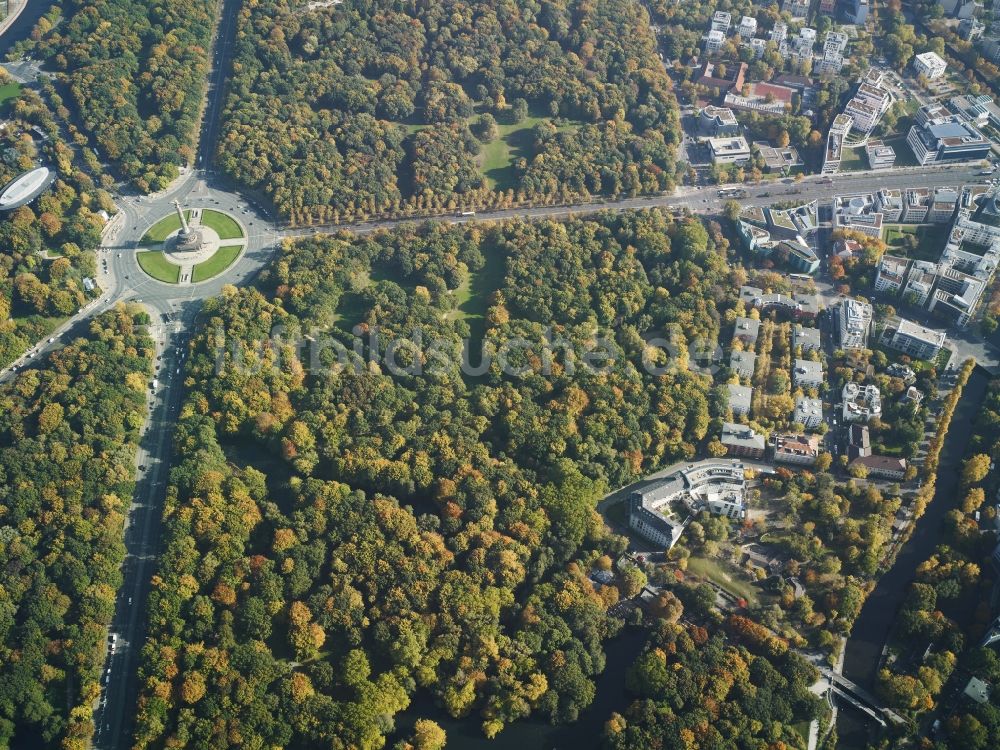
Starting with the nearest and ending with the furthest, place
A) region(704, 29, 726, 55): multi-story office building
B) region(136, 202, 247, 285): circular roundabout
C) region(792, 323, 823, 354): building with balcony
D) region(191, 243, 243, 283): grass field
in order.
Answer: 1. region(792, 323, 823, 354): building with balcony
2. region(191, 243, 243, 283): grass field
3. region(136, 202, 247, 285): circular roundabout
4. region(704, 29, 726, 55): multi-story office building

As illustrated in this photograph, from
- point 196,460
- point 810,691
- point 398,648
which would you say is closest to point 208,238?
point 196,460

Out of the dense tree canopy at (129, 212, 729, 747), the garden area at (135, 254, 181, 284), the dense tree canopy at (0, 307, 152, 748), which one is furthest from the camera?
the garden area at (135, 254, 181, 284)

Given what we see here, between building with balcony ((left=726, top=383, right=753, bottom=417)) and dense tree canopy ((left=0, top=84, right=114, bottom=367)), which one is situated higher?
dense tree canopy ((left=0, top=84, right=114, bottom=367))

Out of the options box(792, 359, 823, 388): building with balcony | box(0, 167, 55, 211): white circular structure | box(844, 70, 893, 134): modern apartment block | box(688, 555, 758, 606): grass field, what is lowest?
box(688, 555, 758, 606): grass field

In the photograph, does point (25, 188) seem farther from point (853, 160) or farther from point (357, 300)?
point (853, 160)

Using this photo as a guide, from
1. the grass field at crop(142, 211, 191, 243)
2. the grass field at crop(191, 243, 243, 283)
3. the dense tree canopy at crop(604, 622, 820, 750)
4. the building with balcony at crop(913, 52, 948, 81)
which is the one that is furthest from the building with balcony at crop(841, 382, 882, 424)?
the grass field at crop(142, 211, 191, 243)

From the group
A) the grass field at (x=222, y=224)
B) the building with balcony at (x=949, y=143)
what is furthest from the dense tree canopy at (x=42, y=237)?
the building with balcony at (x=949, y=143)

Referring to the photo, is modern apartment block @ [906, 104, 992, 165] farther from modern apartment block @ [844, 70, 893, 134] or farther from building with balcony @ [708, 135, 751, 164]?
building with balcony @ [708, 135, 751, 164]
